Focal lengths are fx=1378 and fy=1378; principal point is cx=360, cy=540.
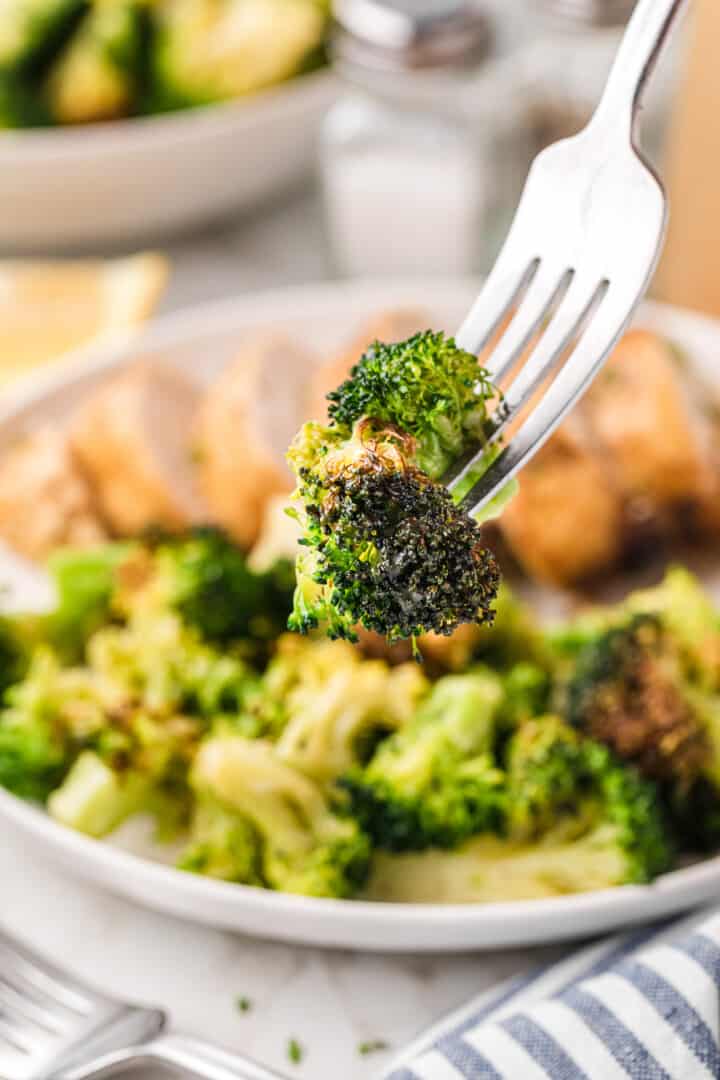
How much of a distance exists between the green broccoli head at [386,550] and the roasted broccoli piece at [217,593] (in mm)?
1154

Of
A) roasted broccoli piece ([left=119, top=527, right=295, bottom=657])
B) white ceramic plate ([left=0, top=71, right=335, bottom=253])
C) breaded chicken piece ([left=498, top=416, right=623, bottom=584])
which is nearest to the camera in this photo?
roasted broccoli piece ([left=119, top=527, right=295, bottom=657])

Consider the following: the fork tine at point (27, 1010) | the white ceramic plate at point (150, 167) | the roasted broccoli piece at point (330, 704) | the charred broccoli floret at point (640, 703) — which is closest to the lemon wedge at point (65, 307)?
the white ceramic plate at point (150, 167)

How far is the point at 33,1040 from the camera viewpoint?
1894mm

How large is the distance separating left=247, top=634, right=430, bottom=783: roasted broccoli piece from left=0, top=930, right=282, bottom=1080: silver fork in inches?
19.8

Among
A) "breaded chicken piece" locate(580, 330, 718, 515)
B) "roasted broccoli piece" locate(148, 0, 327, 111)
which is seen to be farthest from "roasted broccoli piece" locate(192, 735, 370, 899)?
"roasted broccoli piece" locate(148, 0, 327, 111)

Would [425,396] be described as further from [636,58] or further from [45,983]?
[45,983]

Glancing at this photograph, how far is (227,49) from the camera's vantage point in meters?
4.51

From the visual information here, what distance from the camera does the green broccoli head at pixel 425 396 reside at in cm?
145

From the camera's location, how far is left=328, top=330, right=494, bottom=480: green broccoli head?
1.45m

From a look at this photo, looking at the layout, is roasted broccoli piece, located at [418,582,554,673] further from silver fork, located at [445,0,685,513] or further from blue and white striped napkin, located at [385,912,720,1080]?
silver fork, located at [445,0,685,513]

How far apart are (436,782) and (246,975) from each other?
1.42 ft

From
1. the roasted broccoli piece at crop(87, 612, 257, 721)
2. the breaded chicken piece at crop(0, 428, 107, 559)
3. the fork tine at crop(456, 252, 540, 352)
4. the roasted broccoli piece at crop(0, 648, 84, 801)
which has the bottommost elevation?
the breaded chicken piece at crop(0, 428, 107, 559)

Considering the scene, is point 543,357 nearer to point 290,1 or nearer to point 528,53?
point 528,53

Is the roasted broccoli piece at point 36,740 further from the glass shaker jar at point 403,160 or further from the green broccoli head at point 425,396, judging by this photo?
the glass shaker jar at point 403,160
